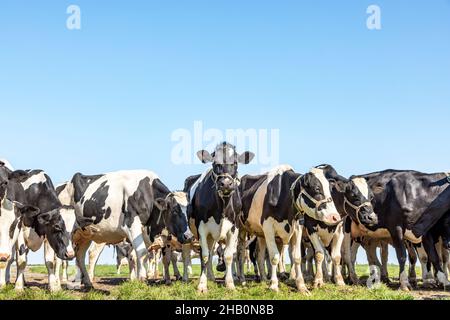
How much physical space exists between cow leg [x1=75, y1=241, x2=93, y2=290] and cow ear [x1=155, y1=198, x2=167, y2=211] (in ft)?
9.01

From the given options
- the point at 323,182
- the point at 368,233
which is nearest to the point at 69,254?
the point at 323,182

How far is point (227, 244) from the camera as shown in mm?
13789

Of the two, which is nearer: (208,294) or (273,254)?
(208,294)

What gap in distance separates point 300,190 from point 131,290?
15.2 ft

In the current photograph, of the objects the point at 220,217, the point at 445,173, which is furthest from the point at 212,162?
the point at 445,173

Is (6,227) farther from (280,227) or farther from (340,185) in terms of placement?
(340,185)

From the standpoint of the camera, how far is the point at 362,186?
16.1 m

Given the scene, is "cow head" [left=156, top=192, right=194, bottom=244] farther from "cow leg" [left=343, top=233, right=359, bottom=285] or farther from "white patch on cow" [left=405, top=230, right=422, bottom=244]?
"white patch on cow" [left=405, top=230, right=422, bottom=244]

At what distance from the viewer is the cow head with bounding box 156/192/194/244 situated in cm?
1548

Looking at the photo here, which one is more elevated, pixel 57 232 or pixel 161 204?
pixel 161 204

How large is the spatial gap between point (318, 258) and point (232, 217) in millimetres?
2586

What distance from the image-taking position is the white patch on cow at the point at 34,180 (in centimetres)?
1469

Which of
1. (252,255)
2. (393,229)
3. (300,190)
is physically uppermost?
(300,190)
